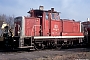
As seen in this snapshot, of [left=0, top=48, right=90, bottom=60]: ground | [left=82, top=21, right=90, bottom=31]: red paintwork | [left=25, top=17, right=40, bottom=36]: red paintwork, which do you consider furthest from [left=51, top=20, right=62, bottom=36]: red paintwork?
[left=82, top=21, right=90, bottom=31]: red paintwork

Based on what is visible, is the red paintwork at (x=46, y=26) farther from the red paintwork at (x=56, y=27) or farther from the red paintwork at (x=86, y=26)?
the red paintwork at (x=86, y=26)

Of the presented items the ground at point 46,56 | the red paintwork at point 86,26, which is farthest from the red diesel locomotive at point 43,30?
the red paintwork at point 86,26

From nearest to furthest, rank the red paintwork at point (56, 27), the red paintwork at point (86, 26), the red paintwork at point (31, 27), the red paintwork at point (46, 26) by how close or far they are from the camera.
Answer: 1. the red paintwork at point (31, 27)
2. the red paintwork at point (46, 26)
3. the red paintwork at point (56, 27)
4. the red paintwork at point (86, 26)

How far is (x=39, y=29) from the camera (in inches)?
623

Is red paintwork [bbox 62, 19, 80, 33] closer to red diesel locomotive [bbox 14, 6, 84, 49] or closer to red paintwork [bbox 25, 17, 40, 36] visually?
red diesel locomotive [bbox 14, 6, 84, 49]

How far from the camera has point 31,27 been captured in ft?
51.0

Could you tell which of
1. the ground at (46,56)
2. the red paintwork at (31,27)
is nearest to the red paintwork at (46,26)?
the red paintwork at (31,27)

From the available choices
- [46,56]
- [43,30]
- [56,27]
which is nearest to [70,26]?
[56,27]

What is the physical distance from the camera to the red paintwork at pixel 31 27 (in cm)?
1535

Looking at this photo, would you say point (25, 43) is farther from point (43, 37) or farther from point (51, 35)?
point (51, 35)

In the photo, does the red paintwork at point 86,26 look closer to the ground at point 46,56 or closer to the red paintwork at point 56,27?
the red paintwork at point 56,27

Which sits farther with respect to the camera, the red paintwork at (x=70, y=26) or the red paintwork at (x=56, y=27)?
the red paintwork at (x=70, y=26)

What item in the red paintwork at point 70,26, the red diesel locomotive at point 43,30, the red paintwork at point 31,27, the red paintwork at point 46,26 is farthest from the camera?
the red paintwork at point 70,26

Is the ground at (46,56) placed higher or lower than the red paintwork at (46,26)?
lower
